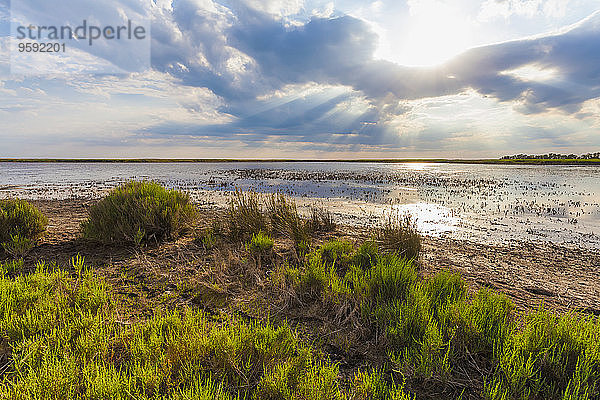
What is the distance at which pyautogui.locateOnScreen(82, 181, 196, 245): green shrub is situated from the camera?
250 inches

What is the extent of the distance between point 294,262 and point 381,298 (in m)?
2.50

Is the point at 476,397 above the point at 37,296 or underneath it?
underneath

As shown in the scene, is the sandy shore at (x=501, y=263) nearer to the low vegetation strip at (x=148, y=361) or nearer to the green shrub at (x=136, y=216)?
the green shrub at (x=136, y=216)

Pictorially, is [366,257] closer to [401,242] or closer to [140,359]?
[401,242]

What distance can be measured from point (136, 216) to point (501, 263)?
8.95 metres

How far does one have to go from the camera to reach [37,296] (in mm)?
3756

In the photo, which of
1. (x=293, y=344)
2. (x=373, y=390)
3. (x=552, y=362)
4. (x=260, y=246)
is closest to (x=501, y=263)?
(x=552, y=362)

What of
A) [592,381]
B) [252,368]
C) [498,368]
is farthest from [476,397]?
[252,368]

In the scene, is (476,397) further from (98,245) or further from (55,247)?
(55,247)

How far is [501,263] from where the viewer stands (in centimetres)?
700

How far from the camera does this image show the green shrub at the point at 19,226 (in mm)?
5802

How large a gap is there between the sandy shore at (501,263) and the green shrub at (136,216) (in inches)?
14.4

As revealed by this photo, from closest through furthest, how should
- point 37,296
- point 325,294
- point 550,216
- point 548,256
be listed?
point 37,296 < point 325,294 < point 548,256 < point 550,216

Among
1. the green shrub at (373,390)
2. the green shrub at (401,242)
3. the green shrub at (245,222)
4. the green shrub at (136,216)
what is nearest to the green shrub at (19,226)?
the green shrub at (136,216)
